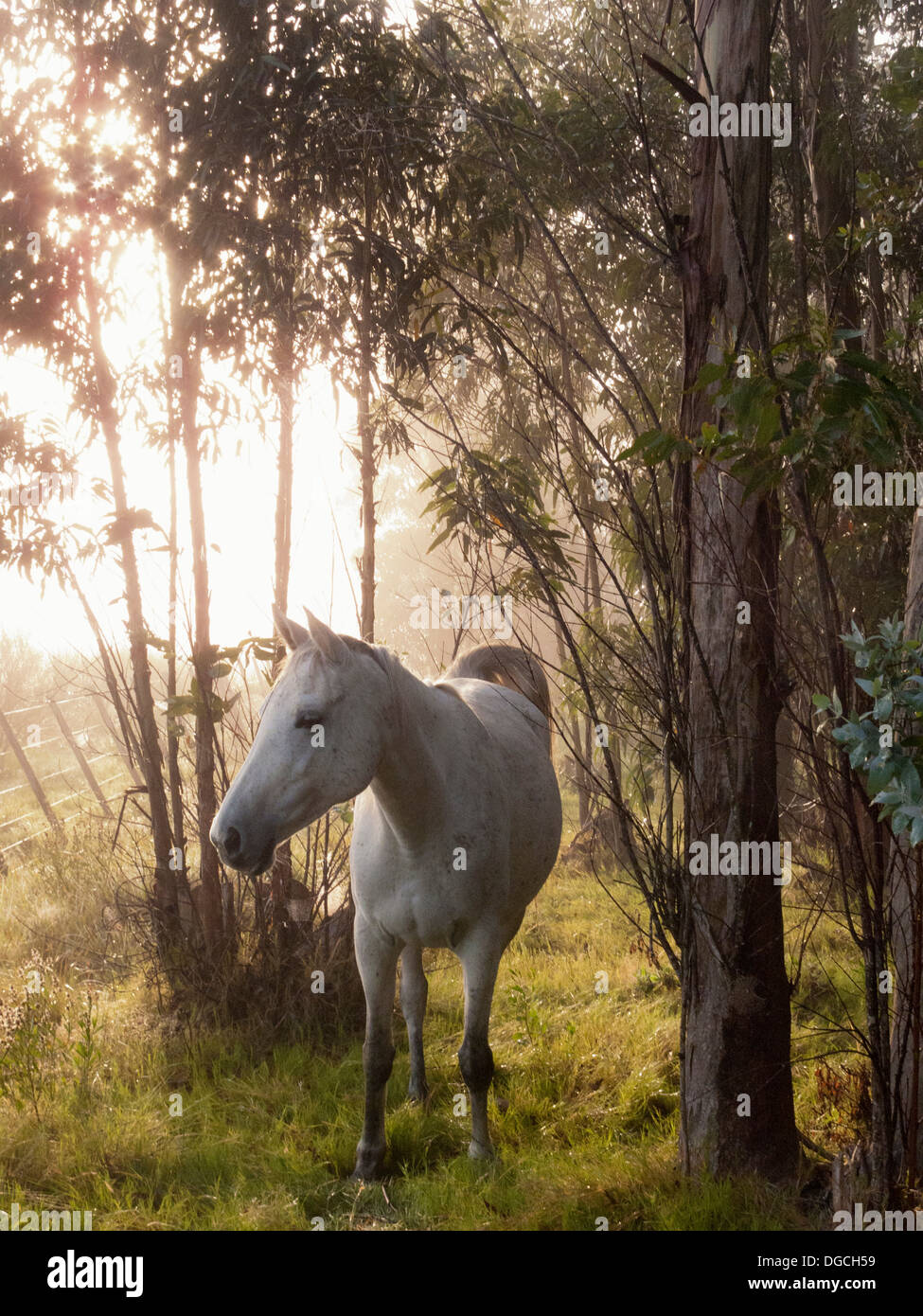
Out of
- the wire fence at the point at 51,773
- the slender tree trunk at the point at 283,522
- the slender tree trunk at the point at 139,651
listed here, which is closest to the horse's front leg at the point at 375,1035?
the slender tree trunk at the point at 283,522

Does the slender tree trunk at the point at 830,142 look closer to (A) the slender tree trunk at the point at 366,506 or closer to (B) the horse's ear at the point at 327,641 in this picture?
(A) the slender tree trunk at the point at 366,506

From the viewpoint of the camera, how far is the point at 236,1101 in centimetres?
396

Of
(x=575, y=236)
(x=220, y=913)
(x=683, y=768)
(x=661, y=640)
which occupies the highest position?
(x=575, y=236)

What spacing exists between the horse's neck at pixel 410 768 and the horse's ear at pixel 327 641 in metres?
0.30

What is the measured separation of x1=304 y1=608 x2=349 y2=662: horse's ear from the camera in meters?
2.74

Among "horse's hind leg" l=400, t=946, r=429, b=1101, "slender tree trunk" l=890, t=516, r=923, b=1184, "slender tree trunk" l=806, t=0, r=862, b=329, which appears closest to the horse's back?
"horse's hind leg" l=400, t=946, r=429, b=1101

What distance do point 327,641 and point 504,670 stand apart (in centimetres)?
218

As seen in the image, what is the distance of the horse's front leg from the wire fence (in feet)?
14.1

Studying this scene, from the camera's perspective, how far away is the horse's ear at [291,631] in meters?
2.90

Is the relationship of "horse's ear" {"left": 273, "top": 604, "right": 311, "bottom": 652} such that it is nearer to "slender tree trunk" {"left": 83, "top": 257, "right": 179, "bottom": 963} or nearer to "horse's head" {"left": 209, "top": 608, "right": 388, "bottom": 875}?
"horse's head" {"left": 209, "top": 608, "right": 388, "bottom": 875}

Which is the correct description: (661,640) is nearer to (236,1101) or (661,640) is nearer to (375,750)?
(375,750)

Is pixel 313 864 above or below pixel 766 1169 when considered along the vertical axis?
above
